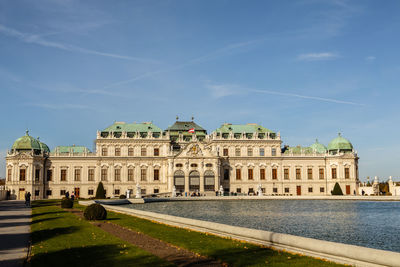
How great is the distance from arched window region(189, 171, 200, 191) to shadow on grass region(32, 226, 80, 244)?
61044mm

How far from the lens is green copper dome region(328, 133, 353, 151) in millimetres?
93344

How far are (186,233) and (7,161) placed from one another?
229 ft

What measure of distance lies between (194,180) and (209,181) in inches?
118

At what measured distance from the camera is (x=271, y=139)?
90688mm

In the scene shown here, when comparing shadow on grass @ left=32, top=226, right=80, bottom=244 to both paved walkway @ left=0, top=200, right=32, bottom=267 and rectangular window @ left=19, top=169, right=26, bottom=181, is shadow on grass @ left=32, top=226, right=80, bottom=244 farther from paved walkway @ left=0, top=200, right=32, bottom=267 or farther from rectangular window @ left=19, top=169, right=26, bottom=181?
rectangular window @ left=19, top=169, right=26, bottom=181

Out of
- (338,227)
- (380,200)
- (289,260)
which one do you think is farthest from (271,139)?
(289,260)

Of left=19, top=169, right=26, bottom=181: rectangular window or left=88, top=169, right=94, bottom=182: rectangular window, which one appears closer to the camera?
left=19, top=169, right=26, bottom=181: rectangular window

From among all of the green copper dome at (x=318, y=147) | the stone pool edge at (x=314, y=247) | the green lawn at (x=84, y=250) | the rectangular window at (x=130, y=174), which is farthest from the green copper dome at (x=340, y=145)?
the green lawn at (x=84, y=250)

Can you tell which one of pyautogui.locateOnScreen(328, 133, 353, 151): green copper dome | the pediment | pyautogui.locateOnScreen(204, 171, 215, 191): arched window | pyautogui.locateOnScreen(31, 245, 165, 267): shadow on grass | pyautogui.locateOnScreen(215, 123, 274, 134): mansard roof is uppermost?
pyautogui.locateOnScreen(215, 123, 274, 134): mansard roof

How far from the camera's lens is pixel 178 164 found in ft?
278

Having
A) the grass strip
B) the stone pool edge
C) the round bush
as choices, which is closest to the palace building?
the round bush

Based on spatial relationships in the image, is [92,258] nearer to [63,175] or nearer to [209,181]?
[209,181]

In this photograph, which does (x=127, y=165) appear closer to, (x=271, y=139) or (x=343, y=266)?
(x=271, y=139)

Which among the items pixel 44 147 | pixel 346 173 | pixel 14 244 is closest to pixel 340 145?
pixel 346 173
